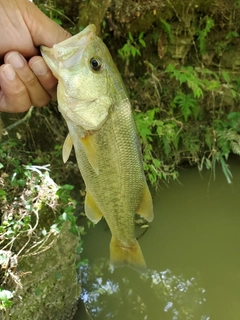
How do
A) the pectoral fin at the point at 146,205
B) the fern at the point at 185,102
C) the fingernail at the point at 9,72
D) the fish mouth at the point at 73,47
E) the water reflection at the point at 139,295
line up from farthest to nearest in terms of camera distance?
the fern at the point at 185,102 → the water reflection at the point at 139,295 → the pectoral fin at the point at 146,205 → the fingernail at the point at 9,72 → the fish mouth at the point at 73,47

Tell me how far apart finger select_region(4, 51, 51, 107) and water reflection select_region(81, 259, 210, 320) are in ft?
6.93

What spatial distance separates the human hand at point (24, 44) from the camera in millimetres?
1369

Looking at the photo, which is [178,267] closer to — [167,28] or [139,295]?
[139,295]

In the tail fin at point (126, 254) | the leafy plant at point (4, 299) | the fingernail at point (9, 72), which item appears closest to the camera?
the fingernail at point (9, 72)

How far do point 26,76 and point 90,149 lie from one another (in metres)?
0.35

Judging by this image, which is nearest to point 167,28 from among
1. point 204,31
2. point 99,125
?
point 204,31

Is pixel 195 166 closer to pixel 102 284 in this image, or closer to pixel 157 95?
pixel 157 95

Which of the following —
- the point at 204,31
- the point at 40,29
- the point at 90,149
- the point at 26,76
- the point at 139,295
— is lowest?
the point at 139,295

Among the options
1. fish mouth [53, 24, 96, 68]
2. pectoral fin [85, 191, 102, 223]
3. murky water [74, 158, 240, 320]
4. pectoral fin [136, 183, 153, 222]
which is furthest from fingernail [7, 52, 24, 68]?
murky water [74, 158, 240, 320]

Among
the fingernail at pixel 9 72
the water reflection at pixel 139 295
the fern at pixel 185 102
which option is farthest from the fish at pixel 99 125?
the fern at pixel 185 102

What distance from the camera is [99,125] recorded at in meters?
1.37

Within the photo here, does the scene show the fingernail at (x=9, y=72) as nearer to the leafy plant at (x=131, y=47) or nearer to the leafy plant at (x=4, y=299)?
the leafy plant at (x=4, y=299)

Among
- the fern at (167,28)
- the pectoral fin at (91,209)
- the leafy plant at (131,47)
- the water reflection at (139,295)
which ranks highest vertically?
the pectoral fin at (91,209)

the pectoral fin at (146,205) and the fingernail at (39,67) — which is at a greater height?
the fingernail at (39,67)
